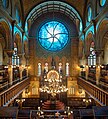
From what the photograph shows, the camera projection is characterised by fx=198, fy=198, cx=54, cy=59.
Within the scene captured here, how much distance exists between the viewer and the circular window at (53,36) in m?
38.6

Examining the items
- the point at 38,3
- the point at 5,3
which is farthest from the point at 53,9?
the point at 5,3

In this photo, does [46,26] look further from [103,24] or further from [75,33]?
[103,24]

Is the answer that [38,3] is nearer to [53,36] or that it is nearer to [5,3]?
[53,36]

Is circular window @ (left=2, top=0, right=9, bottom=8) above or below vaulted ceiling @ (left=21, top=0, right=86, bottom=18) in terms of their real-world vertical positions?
below

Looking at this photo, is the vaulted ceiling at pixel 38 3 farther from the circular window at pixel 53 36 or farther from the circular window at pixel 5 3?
the circular window at pixel 5 3

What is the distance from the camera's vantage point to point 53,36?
1521 inches

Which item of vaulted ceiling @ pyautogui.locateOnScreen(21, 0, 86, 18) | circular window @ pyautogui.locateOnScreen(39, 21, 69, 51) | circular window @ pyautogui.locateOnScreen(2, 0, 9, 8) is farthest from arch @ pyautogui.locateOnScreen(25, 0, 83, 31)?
circular window @ pyautogui.locateOnScreen(2, 0, 9, 8)

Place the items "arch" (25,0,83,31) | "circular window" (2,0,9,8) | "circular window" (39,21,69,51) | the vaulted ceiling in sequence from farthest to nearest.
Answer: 1. "circular window" (39,21,69,51)
2. "arch" (25,0,83,31)
3. the vaulted ceiling
4. "circular window" (2,0,9,8)

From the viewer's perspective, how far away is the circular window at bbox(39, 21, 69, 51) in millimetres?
38625

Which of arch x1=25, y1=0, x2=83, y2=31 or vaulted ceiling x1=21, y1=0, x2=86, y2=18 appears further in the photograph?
arch x1=25, y1=0, x2=83, y2=31

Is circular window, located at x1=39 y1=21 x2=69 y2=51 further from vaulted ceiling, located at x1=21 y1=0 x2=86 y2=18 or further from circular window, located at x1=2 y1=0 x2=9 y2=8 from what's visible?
circular window, located at x1=2 y1=0 x2=9 y2=8

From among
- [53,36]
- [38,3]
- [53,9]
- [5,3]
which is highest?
[53,9]

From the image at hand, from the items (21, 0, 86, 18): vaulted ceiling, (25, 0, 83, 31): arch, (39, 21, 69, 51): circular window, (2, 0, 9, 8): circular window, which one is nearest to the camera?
(2, 0, 9, 8): circular window

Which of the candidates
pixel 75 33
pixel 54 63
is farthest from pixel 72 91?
pixel 75 33
